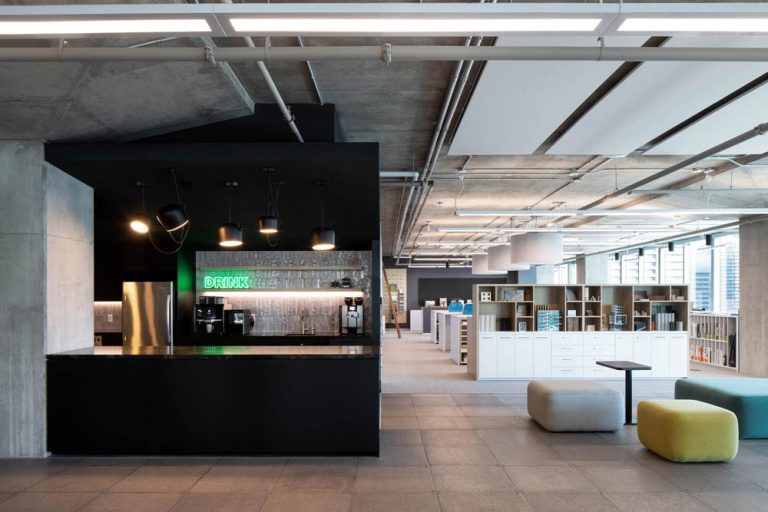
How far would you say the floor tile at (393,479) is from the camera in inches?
188

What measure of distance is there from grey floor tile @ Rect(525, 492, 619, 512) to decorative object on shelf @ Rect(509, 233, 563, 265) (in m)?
10.1

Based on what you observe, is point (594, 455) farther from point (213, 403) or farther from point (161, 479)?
point (161, 479)

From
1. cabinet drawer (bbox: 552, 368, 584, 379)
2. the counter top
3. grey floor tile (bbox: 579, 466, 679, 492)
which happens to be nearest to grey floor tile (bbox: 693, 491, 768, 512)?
grey floor tile (bbox: 579, 466, 679, 492)

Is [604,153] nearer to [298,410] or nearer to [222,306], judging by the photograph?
[298,410]

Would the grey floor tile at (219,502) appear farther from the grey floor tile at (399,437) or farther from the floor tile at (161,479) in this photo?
the grey floor tile at (399,437)

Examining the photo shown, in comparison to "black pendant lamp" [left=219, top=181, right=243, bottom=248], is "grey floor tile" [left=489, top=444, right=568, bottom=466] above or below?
→ below

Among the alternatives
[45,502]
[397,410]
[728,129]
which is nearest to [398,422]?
[397,410]

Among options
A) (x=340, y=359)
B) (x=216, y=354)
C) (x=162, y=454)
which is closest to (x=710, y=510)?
(x=340, y=359)

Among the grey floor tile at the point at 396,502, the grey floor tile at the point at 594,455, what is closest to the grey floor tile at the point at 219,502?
the grey floor tile at the point at 396,502

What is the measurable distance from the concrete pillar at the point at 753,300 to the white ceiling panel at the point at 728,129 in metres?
5.30

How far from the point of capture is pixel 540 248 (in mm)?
14414

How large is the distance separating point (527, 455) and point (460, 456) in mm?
669

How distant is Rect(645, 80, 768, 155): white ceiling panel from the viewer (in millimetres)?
5758

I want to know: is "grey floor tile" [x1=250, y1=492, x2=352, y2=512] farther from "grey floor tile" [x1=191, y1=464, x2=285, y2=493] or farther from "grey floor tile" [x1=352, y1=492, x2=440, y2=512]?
"grey floor tile" [x1=191, y1=464, x2=285, y2=493]
